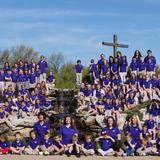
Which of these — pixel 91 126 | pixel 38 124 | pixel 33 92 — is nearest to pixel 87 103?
pixel 91 126

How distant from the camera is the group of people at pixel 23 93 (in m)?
23.9

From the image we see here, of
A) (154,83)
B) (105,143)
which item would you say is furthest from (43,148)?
(154,83)

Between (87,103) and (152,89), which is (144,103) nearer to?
(152,89)

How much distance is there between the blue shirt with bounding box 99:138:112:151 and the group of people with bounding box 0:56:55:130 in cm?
896

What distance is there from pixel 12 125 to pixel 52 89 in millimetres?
5785

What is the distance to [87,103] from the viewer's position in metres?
23.9

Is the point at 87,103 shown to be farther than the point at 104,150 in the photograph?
Yes

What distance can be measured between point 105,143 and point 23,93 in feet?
38.4

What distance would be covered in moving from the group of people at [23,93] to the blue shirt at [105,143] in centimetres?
896

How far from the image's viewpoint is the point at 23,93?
26062 millimetres

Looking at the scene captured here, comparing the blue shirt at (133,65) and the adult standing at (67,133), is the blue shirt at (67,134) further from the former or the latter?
the blue shirt at (133,65)

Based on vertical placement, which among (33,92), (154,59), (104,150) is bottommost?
(104,150)

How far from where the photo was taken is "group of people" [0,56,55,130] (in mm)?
23906

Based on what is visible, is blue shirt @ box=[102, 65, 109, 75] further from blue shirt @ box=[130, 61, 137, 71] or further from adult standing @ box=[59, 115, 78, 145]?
adult standing @ box=[59, 115, 78, 145]
